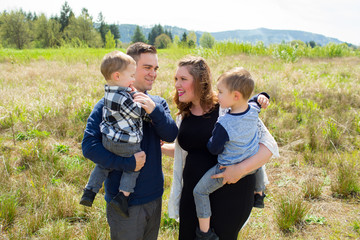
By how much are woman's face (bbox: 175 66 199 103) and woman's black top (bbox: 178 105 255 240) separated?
18 centimetres

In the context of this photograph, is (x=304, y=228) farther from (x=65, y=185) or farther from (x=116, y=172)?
(x=65, y=185)

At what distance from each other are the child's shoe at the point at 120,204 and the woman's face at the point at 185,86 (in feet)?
2.94

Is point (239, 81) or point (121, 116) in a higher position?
point (239, 81)

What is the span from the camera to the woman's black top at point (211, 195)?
5.97ft

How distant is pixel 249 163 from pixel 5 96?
6458 millimetres

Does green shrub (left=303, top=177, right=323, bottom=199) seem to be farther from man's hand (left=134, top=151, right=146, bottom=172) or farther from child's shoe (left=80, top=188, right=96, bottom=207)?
child's shoe (left=80, top=188, right=96, bottom=207)

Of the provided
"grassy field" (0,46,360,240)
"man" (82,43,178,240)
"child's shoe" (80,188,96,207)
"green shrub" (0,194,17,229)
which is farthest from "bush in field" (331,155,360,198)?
"green shrub" (0,194,17,229)

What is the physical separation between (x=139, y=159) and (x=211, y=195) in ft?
2.22

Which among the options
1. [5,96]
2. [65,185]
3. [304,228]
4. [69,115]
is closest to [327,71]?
[304,228]

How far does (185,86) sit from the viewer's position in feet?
6.51

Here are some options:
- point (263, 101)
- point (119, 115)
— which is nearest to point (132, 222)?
point (119, 115)

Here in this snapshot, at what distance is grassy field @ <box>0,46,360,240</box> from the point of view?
2693 mm

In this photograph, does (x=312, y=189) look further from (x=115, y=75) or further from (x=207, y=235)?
(x=115, y=75)

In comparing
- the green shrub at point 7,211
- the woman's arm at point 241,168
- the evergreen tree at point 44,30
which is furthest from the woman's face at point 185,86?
the evergreen tree at point 44,30
